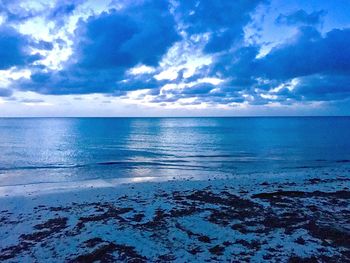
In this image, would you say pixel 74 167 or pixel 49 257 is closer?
pixel 49 257

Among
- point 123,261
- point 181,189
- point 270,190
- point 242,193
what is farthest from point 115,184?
point 123,261

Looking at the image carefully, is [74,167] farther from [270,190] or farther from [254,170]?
[270,190]

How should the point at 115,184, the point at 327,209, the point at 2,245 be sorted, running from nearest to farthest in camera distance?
the point at 2,245
the point at 327,209
the point at 115,184

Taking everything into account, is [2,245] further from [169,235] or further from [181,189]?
[181,189]

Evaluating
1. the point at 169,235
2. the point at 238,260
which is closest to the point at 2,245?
the point at 169,235

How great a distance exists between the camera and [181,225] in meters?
11.4

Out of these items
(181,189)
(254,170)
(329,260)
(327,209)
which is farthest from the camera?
(254,170)

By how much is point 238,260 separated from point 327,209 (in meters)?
6.96

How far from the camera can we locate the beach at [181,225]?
899cm

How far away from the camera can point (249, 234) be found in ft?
34.1

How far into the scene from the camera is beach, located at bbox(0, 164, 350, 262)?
354 inches

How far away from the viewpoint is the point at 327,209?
43.1 ft

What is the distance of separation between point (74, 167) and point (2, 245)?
20.5 meters

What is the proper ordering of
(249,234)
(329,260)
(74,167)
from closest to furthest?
(329,260) < (249,234) < (74,167)
